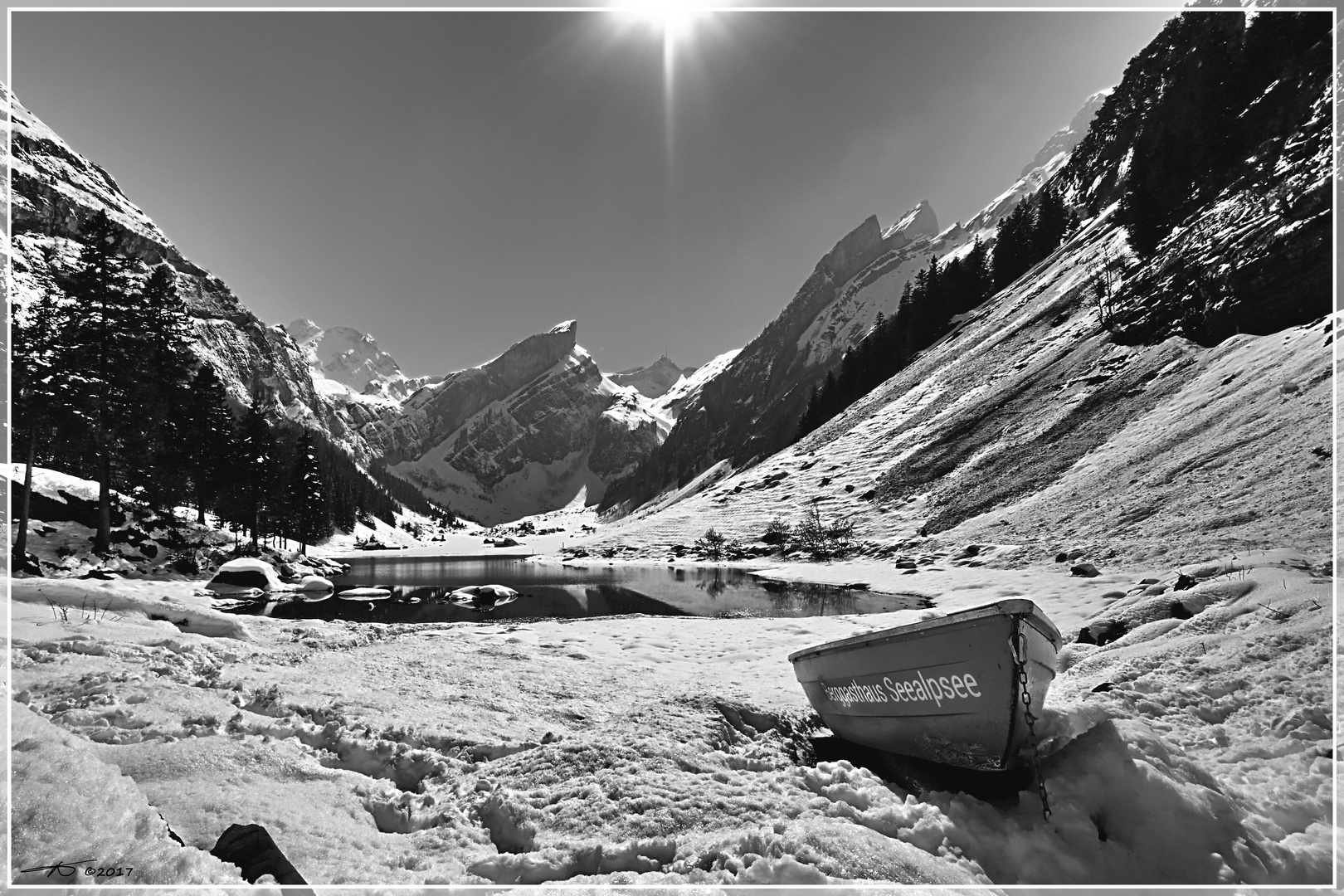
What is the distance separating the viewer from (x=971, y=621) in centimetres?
555

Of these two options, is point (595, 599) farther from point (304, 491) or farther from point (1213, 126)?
point (1213, 126)

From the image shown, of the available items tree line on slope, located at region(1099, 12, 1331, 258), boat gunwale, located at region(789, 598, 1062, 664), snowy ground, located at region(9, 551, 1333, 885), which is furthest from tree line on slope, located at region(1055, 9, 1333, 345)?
boat gunwale, located at region(789, 598, 1062, 664)

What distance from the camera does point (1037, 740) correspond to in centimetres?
579

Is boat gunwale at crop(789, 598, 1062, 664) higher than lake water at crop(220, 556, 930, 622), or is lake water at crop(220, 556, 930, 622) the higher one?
boat gunwale at crop(789, 598, 1062, 664)

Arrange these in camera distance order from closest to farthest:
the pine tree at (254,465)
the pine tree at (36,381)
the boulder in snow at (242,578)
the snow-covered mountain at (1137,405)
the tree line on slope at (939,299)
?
the pine tree at (36,381)
the snow-covered mountain at (1137,405)
the boulder in snow at (242,578)
the pine tree at (254,465)
the tree line on slope at (939,299)

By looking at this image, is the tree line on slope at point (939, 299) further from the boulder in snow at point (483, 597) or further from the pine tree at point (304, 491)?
the pine tree at point (304, 491)

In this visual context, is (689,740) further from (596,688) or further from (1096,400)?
(1096,400)

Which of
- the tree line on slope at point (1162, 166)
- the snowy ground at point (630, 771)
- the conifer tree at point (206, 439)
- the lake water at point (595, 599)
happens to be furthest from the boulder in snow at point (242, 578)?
the tree line on slope at point (1162, 166)

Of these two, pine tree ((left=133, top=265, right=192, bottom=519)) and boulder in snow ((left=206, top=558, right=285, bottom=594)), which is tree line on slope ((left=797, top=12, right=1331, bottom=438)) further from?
pine tree ((left=133, top=265, right=192, bottom=519))

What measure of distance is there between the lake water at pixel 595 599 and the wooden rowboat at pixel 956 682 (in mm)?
17080

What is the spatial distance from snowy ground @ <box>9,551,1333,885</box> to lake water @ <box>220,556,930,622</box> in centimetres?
1434

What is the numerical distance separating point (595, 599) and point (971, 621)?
2646 centimetres

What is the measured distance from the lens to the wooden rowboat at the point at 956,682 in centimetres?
535

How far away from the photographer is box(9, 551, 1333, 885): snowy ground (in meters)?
4.08
